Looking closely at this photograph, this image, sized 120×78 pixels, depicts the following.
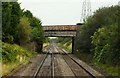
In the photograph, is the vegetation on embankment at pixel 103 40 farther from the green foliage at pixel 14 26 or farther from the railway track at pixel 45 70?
the green foliage at pixel 14 26

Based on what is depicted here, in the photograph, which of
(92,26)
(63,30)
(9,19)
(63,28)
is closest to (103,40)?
(92,26)

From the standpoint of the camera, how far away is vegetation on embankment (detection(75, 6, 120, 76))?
33.0 meters

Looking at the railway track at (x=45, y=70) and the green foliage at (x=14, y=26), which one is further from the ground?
the green foliage at (x=14, y=26)

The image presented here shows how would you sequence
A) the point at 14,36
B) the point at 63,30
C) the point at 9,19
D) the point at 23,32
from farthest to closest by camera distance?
the point at 63,30, the point at 23,32, the point at 14,36, the point at 9,19

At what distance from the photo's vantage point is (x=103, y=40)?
44.1m

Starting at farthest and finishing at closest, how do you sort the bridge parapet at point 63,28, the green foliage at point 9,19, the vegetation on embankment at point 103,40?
1. the bridge parapet at point 63,28
2. the green foliage at point 9,19
3. the vegetation on embankment at point 103,40

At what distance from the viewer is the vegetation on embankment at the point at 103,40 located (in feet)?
108

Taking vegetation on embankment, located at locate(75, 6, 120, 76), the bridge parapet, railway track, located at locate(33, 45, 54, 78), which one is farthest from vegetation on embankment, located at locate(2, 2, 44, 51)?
vegetation on embankment, located at locate(75, 6, 120, 76)

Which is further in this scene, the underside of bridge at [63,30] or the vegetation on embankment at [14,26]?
the underside of bridge at [63,30]

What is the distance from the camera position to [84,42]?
5716cm

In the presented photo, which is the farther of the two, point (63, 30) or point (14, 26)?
point (63, 30)

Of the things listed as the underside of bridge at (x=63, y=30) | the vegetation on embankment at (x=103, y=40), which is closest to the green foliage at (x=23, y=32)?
the vegetation on embankment at (x=103, y=40)

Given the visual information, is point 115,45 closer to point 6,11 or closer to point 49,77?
point 49,77

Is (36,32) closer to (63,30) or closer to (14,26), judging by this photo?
(63,30)
